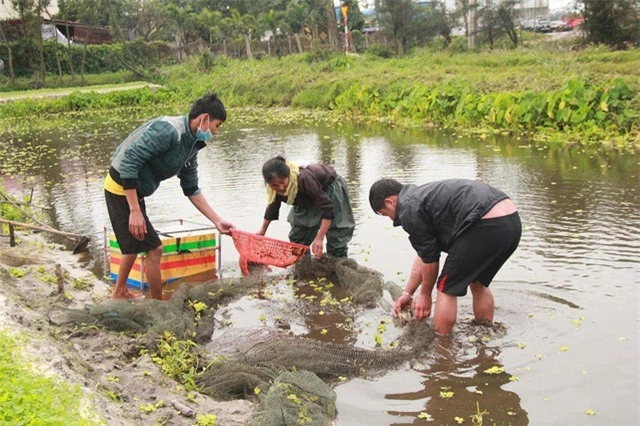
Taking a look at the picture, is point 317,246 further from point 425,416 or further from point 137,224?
point 425,416

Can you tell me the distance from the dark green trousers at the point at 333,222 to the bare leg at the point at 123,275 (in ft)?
5.48

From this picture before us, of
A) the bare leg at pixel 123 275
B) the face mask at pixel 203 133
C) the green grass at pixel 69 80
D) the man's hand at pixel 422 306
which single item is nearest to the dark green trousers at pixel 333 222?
the face mask at pixel 203 133

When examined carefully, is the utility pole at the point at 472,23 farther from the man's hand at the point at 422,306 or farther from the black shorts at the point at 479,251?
the black shorts at the point at 479,251

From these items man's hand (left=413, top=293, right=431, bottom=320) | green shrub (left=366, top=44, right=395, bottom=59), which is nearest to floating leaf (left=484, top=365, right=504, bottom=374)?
man's hand (left=413, top=293, right=431, bottom=320)

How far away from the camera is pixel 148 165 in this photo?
21.1 ft

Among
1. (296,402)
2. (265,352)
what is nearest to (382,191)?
(265,352)

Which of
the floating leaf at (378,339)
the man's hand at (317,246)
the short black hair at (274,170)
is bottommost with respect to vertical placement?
the floating leaf at (378,339)

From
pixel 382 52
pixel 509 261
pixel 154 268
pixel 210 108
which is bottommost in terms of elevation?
pixel 509 261

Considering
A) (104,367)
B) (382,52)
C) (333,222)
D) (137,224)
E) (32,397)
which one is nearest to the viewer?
(32,397)

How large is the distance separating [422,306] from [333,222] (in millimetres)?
1937

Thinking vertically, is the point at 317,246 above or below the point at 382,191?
below

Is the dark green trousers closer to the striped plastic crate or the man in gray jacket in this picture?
the striped plastic crate

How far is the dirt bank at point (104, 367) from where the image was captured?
432cm

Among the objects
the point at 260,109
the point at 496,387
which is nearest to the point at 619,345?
the point at 496,387
